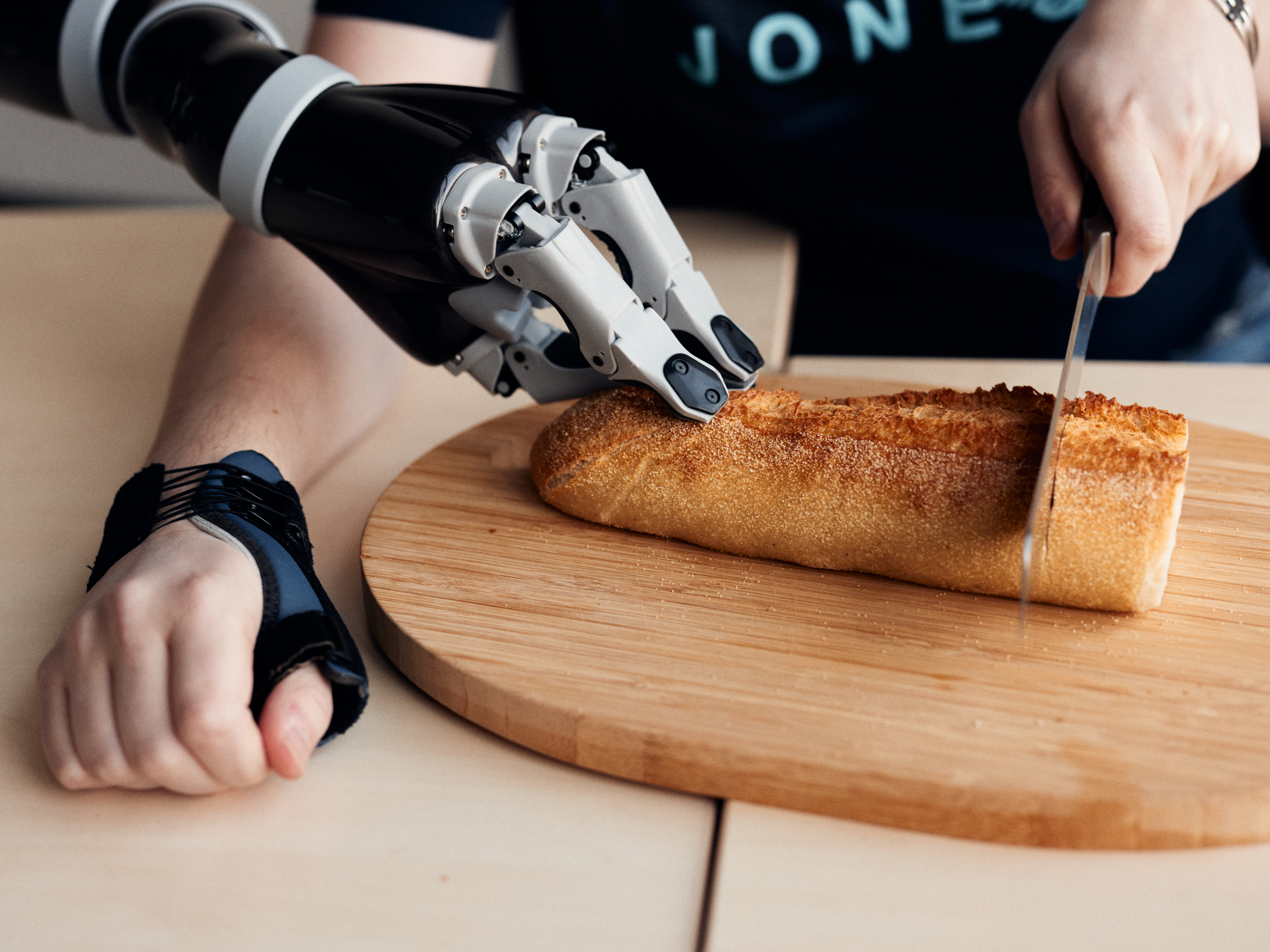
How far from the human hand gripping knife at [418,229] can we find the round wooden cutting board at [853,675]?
12cm

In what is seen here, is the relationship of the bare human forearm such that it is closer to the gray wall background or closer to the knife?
the knife

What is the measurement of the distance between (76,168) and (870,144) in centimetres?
310

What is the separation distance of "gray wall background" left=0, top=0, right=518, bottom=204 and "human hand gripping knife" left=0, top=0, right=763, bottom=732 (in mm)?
2623

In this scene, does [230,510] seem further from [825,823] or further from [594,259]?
[825,823]

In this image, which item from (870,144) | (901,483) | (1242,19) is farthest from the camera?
(870,144)

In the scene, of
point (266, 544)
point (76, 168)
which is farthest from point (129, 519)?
point (76, 168)

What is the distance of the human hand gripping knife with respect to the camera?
85 centimetres

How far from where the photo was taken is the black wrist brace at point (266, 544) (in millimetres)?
764

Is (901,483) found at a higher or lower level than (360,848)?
higher

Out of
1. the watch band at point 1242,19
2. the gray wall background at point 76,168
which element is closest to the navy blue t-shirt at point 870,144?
the watch band at point 1242,19

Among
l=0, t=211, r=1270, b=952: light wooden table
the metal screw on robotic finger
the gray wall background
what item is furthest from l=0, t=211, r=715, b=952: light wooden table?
the gray wall background

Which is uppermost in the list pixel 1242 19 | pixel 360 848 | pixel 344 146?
pixel 1242 19

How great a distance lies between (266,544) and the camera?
870 mm

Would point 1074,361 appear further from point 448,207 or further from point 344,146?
point 344,146
